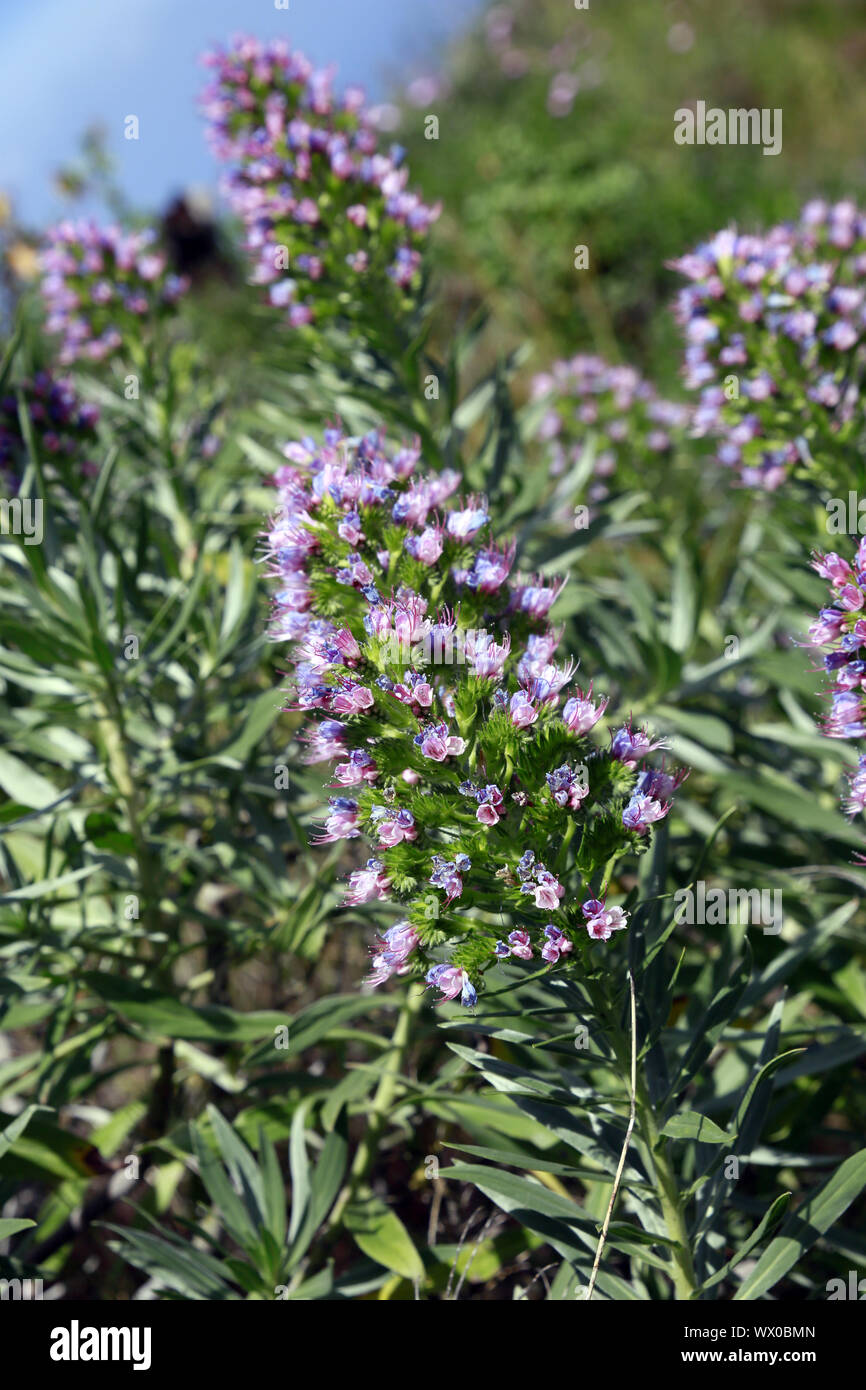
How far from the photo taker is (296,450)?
200cm

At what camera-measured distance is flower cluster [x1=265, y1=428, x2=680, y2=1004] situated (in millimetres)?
1510

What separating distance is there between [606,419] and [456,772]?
2.71 metres

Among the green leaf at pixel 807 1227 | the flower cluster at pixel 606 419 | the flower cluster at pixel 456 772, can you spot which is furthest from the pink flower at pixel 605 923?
the flower cluster at pixel 606 419

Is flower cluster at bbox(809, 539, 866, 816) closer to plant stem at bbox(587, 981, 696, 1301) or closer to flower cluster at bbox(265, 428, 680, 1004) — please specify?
flower cluster at bbox(265, 428, 680, 1004)

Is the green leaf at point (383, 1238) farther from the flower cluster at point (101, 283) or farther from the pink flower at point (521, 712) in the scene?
the flower cluster at point (101, 283)

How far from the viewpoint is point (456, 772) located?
5.08ft

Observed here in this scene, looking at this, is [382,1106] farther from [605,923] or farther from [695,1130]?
[605,923]

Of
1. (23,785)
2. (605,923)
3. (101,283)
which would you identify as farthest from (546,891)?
(101,283)

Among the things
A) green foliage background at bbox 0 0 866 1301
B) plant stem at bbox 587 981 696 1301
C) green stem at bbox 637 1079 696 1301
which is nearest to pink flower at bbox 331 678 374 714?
green foliage background at bbox 0 0 866 1301

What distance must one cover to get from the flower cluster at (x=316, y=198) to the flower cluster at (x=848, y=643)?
1.60 m

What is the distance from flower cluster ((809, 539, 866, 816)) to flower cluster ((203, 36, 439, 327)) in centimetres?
160
